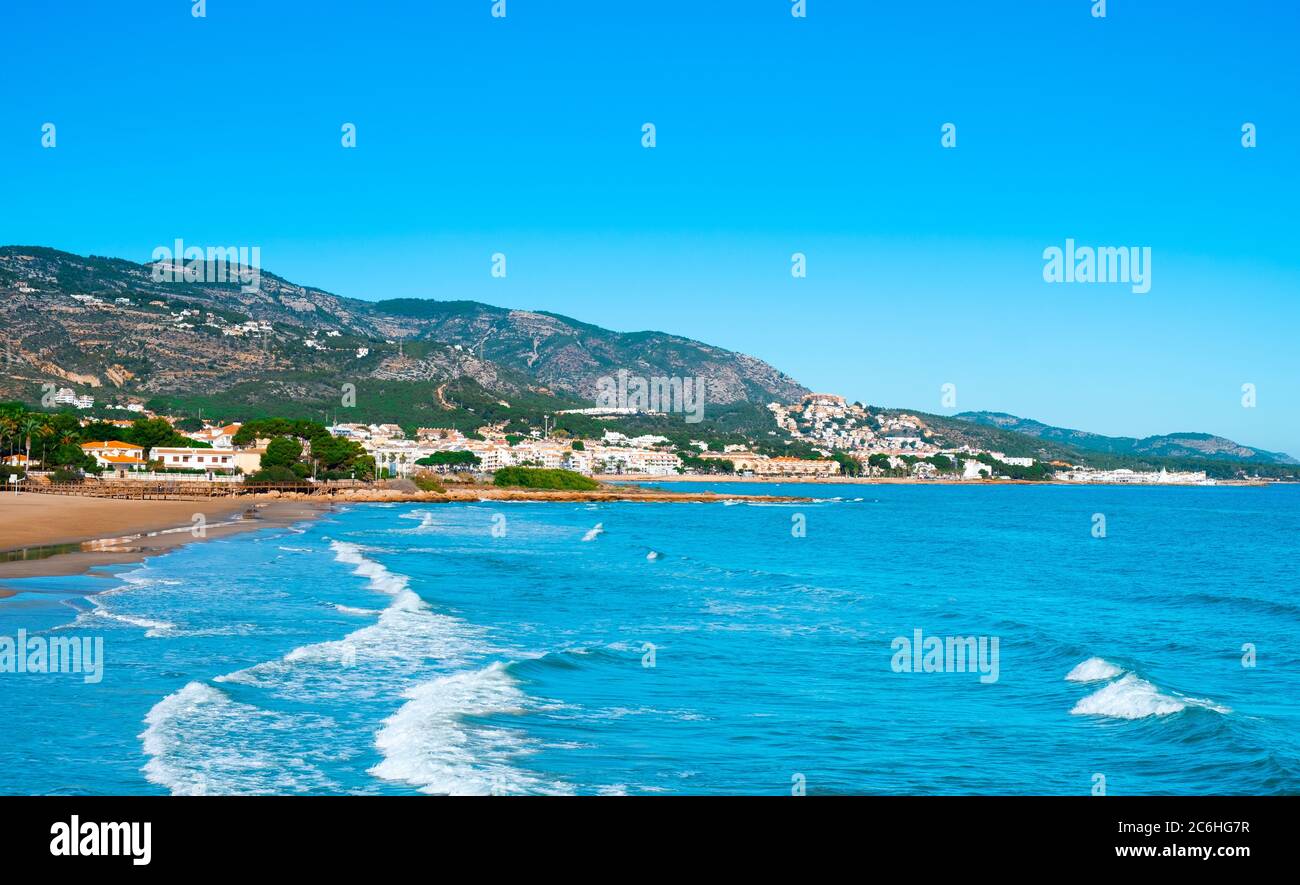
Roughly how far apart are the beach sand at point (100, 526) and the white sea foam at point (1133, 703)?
2352 cm

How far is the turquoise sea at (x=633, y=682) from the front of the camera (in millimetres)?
12422

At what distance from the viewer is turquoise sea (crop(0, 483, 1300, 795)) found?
12.4 m

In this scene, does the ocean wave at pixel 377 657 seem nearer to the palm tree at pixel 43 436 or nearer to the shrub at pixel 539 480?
the palm tree at pixel 43 436

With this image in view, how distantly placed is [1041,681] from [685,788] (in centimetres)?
1021

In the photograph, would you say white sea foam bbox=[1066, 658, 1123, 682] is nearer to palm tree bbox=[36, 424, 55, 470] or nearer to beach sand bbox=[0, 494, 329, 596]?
beach sand bbox=[0, 494, 329, 596]

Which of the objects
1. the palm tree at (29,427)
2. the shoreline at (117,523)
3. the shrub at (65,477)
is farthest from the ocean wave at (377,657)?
the palm tree at (29,427)

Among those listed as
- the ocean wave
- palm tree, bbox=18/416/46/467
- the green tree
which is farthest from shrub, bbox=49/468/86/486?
the ocean wave

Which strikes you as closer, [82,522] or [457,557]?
[457,557]

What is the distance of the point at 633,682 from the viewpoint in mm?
17953
